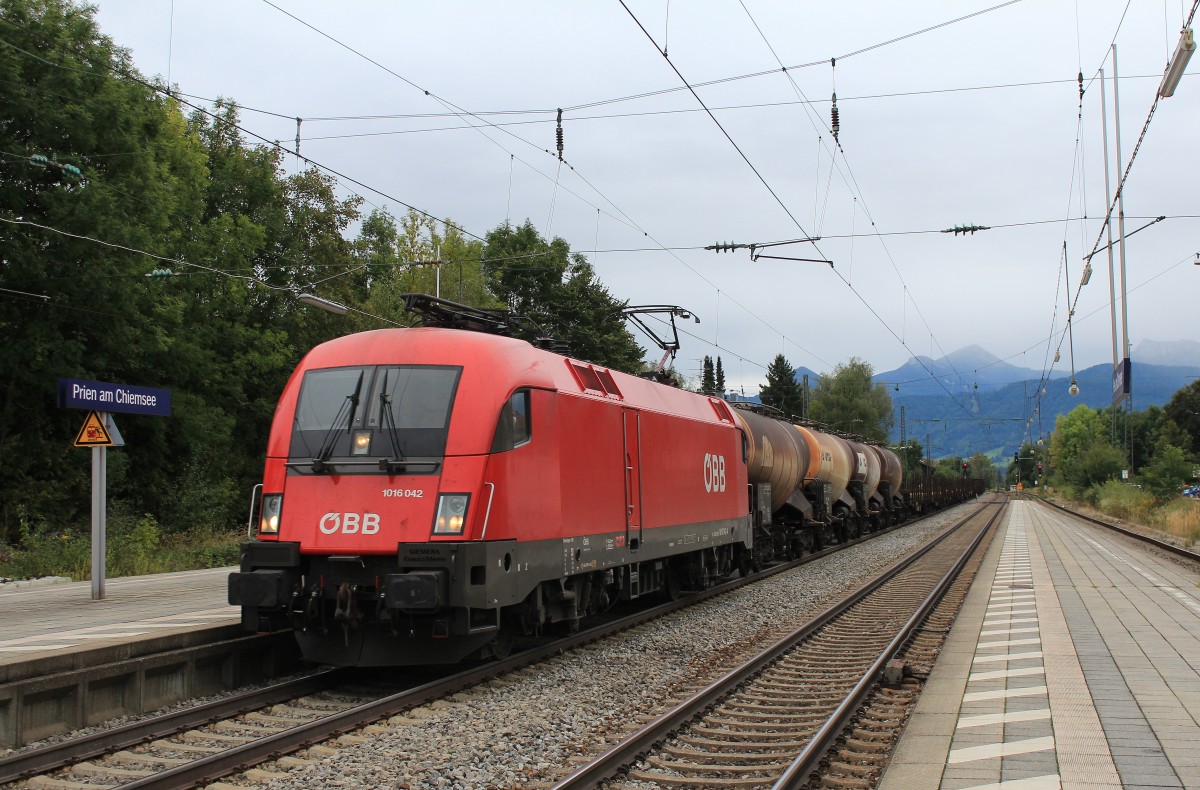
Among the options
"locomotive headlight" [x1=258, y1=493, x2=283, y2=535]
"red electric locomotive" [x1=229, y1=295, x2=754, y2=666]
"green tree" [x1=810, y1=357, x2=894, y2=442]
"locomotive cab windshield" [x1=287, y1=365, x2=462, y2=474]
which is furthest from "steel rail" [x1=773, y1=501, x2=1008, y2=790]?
"green tree" [x1=810, y1=357, x2=894, y2=442]

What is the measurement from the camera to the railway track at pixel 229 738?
6328 millimetres

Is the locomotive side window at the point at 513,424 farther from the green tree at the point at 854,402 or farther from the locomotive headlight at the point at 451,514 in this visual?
the green tree at the point at 854,402

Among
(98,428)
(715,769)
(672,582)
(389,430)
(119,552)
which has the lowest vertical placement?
(715,769)

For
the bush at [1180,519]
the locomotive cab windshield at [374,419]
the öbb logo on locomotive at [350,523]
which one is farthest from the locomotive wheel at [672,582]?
the bush at [1180,519]

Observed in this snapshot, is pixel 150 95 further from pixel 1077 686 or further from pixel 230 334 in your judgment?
pixel 1077 686

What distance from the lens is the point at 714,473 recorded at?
54.4 feet

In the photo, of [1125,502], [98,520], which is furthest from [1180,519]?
[98,520]

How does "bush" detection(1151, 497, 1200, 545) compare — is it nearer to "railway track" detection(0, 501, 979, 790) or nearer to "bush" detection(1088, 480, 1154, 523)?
"bush" detection(1088, 480, 1154, 523)

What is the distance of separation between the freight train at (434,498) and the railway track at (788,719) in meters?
2.08

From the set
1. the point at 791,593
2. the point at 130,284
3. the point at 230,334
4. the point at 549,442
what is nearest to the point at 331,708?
the point at 549,442

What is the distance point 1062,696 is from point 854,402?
84.9 m

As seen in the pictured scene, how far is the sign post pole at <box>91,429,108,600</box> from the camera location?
1240 cm

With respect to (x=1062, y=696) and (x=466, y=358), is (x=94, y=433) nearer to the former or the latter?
(x=466, y=358)

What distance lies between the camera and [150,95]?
28.8 m
